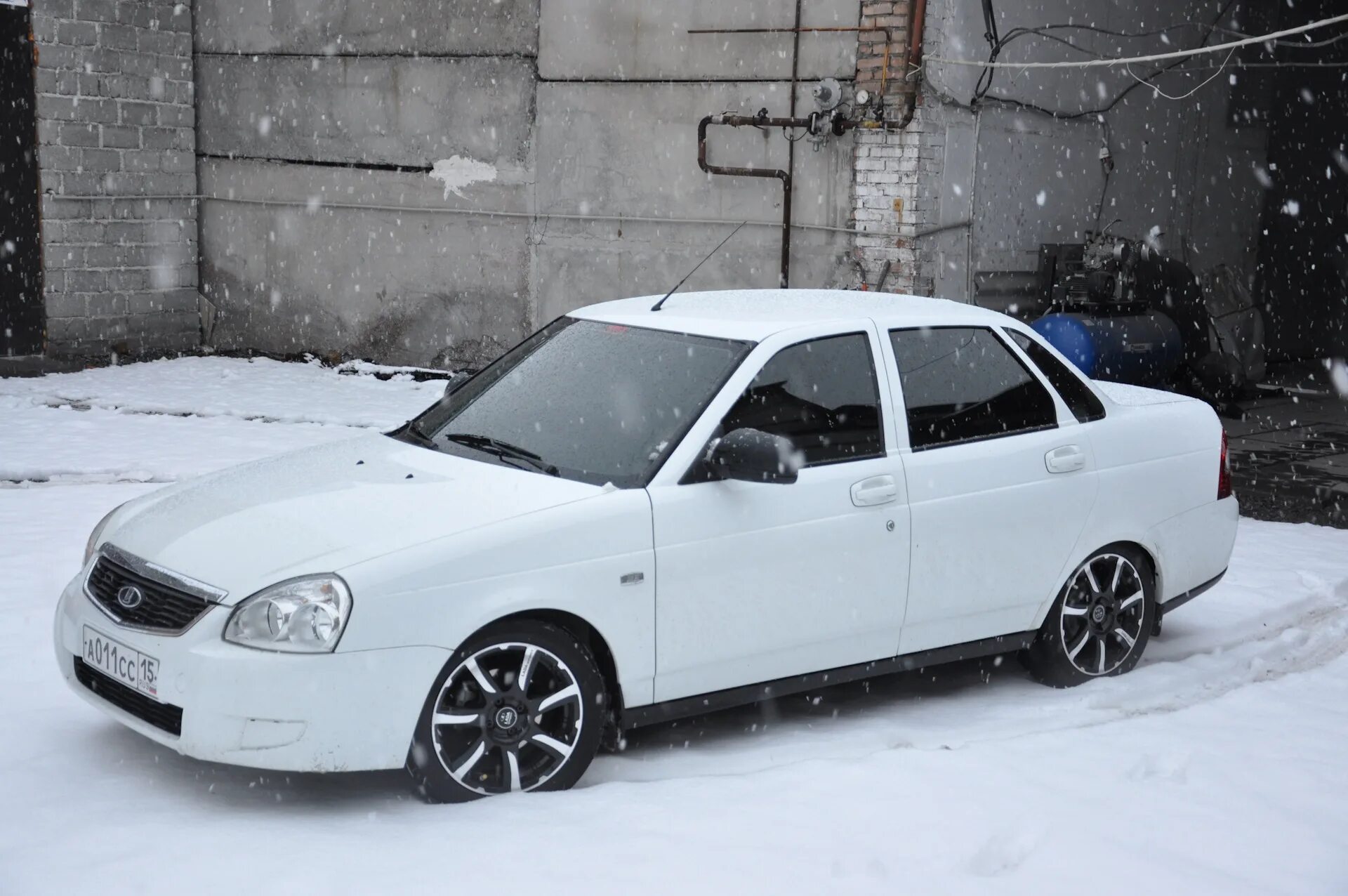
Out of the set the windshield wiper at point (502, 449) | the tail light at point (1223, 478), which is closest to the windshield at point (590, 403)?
the windshield wiper at point (502, 449)

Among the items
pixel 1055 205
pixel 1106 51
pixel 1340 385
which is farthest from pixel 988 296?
pixel 1340 385

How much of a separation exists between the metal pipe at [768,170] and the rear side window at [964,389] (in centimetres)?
669

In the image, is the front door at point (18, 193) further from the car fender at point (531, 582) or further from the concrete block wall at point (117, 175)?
the car fender at point (531, 582)

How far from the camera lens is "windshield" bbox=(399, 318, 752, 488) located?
471 centimetres

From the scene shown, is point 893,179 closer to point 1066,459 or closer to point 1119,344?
point 1119,344

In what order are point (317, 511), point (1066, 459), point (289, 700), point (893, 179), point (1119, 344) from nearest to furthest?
point (289, 700) < point (317, 511) < point (1066, 459) < point (893, 179) < point (1119, 344)

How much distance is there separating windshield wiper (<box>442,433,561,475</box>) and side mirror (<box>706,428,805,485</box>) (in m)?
0.55

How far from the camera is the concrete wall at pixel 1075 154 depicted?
11867 mm

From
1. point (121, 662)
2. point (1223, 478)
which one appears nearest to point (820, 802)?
point (121, 662)

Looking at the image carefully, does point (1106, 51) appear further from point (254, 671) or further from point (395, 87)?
point (254, 671)

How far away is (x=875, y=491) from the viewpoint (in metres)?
4.96

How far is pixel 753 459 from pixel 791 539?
42 cm

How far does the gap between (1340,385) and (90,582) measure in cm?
1521

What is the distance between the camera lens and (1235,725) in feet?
17.0
